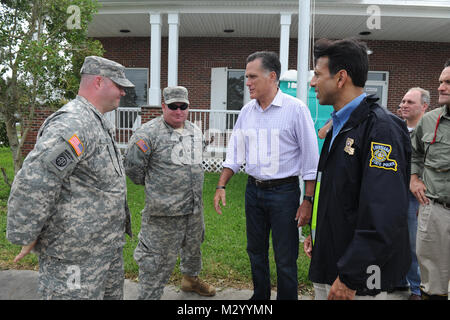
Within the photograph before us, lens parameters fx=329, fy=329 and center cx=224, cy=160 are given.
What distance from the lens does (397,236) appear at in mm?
1382

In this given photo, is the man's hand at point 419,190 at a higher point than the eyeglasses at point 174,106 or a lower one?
lower

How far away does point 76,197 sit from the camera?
1847mm

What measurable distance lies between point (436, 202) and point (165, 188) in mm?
2208

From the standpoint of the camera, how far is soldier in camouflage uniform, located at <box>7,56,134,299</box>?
Result: 1.70m

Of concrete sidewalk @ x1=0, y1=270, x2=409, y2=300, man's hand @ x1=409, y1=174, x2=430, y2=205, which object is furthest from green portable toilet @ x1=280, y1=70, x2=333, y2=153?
concrete sidewalk @ x1=0, y1=270, x2=409, y2=300

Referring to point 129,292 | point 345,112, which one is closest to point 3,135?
point 129,292

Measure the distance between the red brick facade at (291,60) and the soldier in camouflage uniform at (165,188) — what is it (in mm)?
8474

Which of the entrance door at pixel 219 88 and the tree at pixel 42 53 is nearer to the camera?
the tree at pixel 42 53

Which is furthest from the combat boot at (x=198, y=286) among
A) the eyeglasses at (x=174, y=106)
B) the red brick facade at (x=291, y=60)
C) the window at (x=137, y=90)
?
the window at (x=137, y=90)

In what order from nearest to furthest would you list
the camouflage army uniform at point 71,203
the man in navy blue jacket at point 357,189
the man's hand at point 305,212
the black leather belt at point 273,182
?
1. the man in navy blue jacket at point 357,189
2. the camouflage army uniform at point 71,203
3. the man's hand at point 305,212
4. the black leather belt at point 273,182

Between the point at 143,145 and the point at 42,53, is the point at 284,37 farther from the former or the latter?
the point at 143,145

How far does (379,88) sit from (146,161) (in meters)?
10.4

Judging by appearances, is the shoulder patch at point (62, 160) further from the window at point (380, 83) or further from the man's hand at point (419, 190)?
the window at point (380, 83)

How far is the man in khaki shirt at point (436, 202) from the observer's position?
8.40ft
